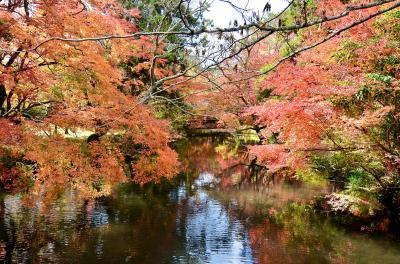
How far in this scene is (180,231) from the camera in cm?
968

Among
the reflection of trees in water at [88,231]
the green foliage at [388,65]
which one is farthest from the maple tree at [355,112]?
the reflection of trees in water at [88,231]

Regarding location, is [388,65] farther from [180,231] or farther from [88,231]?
[88,231]

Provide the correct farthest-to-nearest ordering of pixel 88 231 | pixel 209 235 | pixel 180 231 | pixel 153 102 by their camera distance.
A: 1. pixel 153 102
2. pixel 180 231
3. pixel 209 235
4. pixel 88 231

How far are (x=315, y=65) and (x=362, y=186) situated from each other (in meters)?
3.99

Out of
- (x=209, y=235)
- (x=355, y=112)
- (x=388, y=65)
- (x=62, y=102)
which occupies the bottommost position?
(x=209, y=235)

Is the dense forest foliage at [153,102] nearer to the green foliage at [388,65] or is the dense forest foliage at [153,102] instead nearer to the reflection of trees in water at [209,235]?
the green foliage at [388,65]

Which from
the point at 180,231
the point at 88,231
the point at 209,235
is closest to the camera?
the point at 88,231

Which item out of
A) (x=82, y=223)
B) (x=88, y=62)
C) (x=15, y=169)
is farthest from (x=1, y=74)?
(x=82, y=223)

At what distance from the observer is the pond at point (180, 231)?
26.3 ft

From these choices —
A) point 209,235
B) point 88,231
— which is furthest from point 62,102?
point 209,235

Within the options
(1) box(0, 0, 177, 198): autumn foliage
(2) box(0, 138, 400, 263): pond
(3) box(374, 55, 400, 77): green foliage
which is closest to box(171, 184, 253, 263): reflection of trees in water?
(2) box(0, 138, 400, 263): pond

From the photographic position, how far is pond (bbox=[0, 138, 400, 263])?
8.01 meters

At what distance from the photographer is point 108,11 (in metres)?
12.4

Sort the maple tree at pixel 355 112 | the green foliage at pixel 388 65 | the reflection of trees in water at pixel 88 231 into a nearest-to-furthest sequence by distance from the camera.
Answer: the reflection of trees in water at pixel 88 231, the maple tree at pixel 355 112, the green foliage at pixel 388 65
